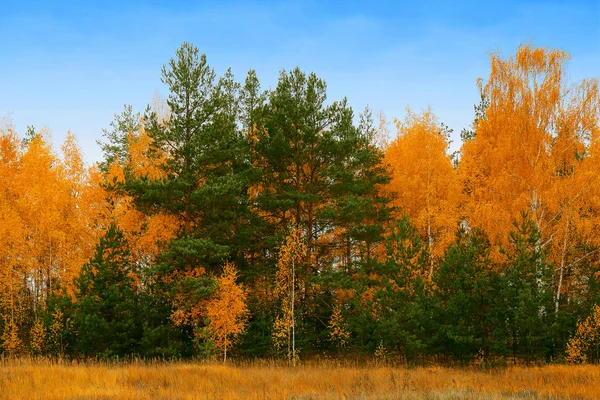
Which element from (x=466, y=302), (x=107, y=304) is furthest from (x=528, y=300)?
(x=107, y=304)

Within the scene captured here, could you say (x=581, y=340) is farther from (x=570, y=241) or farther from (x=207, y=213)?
(x=207, y=213)

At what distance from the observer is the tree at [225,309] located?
19.9 m

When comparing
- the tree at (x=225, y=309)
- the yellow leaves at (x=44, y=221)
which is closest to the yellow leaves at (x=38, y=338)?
the yellow leaves at (x=44, y=221)

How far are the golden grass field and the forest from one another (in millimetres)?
2840

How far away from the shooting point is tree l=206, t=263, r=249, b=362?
19.9 m

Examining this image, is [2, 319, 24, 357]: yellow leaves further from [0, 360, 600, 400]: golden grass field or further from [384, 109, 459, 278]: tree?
[384, 109, 459, 278]: tree

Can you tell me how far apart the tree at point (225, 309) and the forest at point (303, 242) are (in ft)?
0.27

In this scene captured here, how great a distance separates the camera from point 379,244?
26.1m

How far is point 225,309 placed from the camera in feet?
65.3

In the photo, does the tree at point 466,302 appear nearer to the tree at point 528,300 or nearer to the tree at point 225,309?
the tree at point 528,300

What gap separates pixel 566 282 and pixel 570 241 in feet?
7.35

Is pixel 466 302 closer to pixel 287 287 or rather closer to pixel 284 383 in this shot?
pixel 287 287

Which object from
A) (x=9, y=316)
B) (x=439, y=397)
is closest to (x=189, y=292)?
(x=9, y=316)

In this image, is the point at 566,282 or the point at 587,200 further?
the point at 566,282
